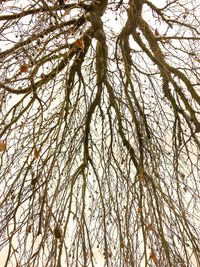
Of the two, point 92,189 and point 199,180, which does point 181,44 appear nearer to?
point 199,180

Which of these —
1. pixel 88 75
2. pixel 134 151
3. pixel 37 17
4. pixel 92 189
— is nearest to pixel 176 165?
pixel 134 151

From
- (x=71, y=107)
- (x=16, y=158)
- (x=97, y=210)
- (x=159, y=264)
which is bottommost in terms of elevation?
(x=159, y=264)

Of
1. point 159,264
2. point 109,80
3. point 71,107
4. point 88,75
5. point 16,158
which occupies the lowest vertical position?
point 159,264

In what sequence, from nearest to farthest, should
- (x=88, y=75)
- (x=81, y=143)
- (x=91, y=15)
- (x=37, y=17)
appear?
(x=37, y=17) → (x=91, y=15) → (x=81, y=143) → (x=88, y=75)

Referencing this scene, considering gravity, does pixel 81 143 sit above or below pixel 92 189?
above

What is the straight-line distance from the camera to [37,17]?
3.21 metres

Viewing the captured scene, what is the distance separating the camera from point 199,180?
446 cm

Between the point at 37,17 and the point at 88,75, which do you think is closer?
the point at 37,17

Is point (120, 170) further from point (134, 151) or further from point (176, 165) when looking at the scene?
point (176, 165)

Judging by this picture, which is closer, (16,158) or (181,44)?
(16,158)

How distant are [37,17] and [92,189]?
207 centimetres

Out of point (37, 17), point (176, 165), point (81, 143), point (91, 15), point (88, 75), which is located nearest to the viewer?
point (37, 17)

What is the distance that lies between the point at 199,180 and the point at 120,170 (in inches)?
38.6

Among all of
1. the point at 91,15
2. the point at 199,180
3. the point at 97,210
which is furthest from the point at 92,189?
the point at 91,15
